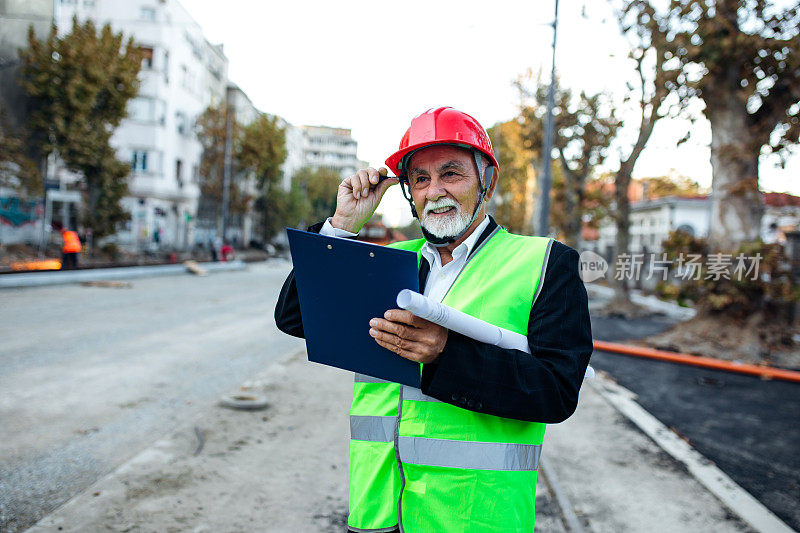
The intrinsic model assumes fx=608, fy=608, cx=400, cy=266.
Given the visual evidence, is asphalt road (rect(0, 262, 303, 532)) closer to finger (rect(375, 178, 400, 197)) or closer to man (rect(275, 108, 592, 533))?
man (rect(275, 108, 592, 533))

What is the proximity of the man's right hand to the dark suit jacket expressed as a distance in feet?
2.15

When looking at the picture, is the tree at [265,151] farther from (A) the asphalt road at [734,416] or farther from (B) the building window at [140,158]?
(A) the asphalt road at [734,416]

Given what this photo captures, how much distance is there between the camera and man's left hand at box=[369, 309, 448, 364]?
1.57 meters

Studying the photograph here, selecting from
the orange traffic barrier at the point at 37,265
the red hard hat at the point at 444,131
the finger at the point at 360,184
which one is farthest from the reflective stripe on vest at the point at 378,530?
the orange traffic barrier at the point at 37,265

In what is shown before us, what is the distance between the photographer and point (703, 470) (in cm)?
519

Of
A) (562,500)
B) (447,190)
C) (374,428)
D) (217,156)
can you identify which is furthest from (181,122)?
(374,428)

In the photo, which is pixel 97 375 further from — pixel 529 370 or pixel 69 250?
pixel 69 250

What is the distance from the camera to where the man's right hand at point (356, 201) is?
211cm

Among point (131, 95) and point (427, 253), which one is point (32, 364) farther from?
point (131, 95)

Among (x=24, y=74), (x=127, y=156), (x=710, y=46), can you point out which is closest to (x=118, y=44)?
(x=24, y=74)

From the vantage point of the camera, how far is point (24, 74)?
919 inches

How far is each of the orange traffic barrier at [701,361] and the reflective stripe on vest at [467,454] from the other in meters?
10.2

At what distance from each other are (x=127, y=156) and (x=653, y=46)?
34.0 m

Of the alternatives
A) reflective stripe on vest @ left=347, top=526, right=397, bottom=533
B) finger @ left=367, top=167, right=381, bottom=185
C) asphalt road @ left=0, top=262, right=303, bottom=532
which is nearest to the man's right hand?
finger @ left=367, top=167, right=381, bottom=185
